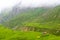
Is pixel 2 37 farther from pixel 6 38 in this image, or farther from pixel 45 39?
pixel 45 39

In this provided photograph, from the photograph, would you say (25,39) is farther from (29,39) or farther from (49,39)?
(49,39)

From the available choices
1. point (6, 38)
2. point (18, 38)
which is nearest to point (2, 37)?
point (6, 38)

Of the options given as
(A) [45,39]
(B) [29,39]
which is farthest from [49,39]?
(B) [29,39]

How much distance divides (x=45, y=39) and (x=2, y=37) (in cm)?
1812

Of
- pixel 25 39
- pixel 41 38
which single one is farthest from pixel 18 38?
pixel 41 38

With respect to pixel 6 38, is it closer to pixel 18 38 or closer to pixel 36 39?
pixel 18 38

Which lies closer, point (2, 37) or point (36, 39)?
point (36, 39)

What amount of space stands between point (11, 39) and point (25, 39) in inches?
213

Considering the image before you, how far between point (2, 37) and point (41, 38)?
16031mm

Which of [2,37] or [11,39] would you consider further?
[2,37]

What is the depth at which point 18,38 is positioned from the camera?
77125 mm

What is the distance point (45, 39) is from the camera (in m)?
74.6

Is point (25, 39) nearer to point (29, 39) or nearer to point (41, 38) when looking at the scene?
point (29, 39)

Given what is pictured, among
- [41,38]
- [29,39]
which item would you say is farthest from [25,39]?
[41,38]
